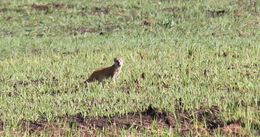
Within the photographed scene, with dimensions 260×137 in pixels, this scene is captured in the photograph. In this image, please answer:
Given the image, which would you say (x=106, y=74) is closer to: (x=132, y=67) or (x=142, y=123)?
(x=132, y=67)

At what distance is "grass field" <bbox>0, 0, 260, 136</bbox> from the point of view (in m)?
7.42

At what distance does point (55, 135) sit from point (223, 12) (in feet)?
43.3

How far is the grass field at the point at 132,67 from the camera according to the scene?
7.42 m

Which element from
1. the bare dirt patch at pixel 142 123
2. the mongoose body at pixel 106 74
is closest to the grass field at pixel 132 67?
the bare dirt patch at pixel 142 123

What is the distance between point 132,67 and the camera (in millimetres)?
11922

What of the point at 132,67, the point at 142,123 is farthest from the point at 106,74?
the point at 142,123

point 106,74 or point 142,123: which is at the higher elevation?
point 142,123

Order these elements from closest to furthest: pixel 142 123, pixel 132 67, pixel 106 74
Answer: pixel 142 123 → pixel 106 74 → pixel 132 67

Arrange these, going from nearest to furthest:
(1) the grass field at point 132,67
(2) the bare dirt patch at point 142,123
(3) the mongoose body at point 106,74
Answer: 1. (2) the bare dirt patch at point 142,123
2. (1) the grass field at point 132,67
3. (3) the mongoose body at point 106,74

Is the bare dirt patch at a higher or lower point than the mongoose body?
higher

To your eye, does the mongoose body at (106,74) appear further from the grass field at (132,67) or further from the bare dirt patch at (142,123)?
the bare dirt patch at (142,123)

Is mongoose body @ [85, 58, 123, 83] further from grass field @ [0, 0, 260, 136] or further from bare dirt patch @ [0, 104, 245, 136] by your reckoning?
bare dirt patch @ [0, 104, 245, 136]

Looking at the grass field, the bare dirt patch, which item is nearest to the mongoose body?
the grass field

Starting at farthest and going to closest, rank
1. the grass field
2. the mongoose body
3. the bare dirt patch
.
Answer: the mongoose body < the grass field < the bare dirt patch
